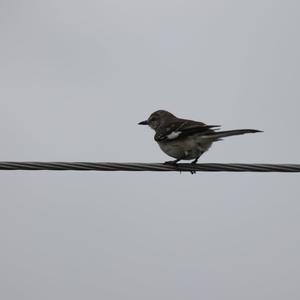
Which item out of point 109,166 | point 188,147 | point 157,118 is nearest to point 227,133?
point 188,147

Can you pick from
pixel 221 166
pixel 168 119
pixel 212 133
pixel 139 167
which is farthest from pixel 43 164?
pixel 168 119

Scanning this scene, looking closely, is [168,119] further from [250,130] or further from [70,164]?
[70,164]

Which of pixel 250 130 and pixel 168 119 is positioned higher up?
pixel 168 119

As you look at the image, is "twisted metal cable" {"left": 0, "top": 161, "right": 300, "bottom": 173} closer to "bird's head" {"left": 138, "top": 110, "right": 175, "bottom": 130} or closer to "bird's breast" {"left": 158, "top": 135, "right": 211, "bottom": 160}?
"bird's breast" {"left": 158, "top": 135, "right": 211, "bottom": 160}

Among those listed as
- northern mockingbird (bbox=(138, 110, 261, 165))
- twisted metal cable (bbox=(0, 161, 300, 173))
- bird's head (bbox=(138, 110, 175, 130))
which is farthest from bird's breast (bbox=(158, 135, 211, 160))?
twisted metal cable (bbox=(0, 161, 300, 173))

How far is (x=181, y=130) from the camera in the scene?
977cm

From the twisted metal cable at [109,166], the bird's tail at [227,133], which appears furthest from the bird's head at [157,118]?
the twisted metal cable at [109,166]

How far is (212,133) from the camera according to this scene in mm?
8977

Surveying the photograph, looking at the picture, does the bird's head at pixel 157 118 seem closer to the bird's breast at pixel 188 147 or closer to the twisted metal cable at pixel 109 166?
the bird's breast at pixel 188 147

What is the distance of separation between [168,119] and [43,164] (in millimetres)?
5086

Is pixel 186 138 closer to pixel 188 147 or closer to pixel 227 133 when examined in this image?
pixel 188 147

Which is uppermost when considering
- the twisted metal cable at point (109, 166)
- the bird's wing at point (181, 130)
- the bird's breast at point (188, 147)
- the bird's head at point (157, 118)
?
the bird's head at point (157, 118)

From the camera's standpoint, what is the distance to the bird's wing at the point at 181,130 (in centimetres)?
920

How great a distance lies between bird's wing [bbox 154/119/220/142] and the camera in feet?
30.2
